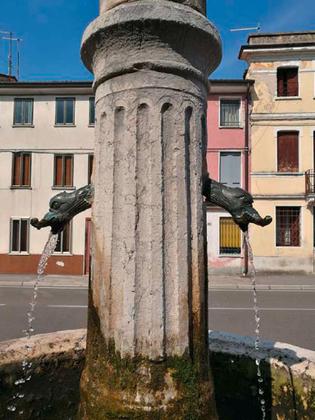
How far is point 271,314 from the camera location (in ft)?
31.9

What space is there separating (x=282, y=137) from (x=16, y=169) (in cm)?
1249

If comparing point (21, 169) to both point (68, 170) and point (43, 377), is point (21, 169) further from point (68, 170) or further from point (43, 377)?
point (43, 377)

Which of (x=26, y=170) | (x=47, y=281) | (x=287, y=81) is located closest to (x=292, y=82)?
(x=287, y=81)

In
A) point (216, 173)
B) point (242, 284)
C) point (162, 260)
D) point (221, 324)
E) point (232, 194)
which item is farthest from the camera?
point (216, 173)

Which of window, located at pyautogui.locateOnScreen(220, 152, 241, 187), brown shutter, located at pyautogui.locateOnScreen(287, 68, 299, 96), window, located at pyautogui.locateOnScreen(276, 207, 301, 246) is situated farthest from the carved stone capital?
brown shutter, located at pyautogui.locateOnScreen(287, 68, 299, 96)

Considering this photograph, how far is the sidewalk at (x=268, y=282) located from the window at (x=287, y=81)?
8.38 m

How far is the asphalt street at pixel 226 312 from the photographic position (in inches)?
313

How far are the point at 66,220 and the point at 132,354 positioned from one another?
0.79m

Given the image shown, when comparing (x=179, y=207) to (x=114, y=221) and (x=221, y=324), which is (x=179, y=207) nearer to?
(x=114, y=221)

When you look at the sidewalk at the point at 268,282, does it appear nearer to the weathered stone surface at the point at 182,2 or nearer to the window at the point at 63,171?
the window at the point at 63,171

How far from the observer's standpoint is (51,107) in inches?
762

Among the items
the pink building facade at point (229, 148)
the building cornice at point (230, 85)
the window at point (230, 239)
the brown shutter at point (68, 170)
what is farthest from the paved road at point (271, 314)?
the building cornice at point (230, 85)

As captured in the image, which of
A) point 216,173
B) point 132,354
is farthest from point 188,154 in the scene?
point 216,173

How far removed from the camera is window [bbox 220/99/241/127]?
63.2 ft
